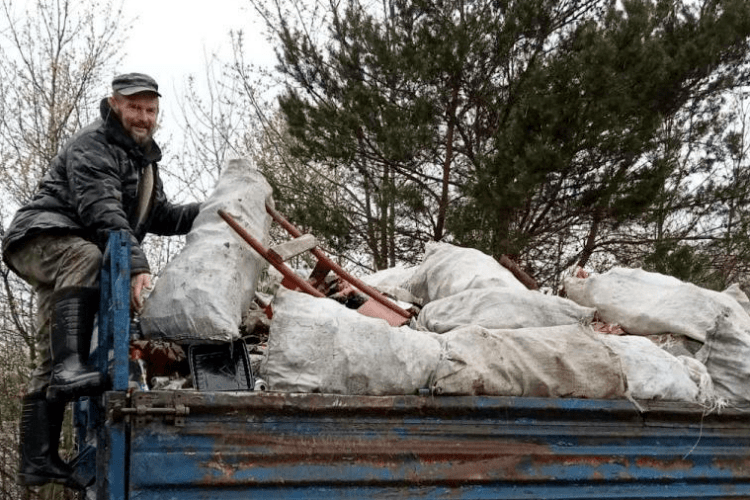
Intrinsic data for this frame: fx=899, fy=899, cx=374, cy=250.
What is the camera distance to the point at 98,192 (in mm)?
3393

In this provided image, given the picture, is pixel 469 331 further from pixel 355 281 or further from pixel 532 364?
pixel 355 281

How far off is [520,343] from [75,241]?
1756mm

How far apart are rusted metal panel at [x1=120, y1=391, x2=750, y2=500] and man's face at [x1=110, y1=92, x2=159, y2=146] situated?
127 centimetres

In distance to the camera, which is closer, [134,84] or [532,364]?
[532,364]

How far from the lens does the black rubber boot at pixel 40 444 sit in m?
3.26

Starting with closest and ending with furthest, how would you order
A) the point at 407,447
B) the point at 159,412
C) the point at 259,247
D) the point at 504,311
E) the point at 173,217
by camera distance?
1. the point at 159,412
2. the point at 407,447
3. the point at 259,247
4. the point at 504,311
5. the point at 173,217

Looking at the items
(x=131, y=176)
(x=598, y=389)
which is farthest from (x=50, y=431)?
(x=598, y=389)

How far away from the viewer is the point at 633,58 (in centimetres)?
875

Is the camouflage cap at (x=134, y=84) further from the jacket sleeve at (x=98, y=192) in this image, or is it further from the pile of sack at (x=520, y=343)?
the pile of sack at (x=520, y=343)

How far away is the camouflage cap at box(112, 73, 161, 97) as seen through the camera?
3613mm

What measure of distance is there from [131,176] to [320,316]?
1.05 meters

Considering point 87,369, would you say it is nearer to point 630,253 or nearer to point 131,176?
→ point 131,176

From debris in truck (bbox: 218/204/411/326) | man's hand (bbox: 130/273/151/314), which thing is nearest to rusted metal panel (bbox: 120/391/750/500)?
man's hand (bbox: 130/273/151/314)

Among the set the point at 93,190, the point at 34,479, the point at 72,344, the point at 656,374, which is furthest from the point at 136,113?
the point at 656,374
